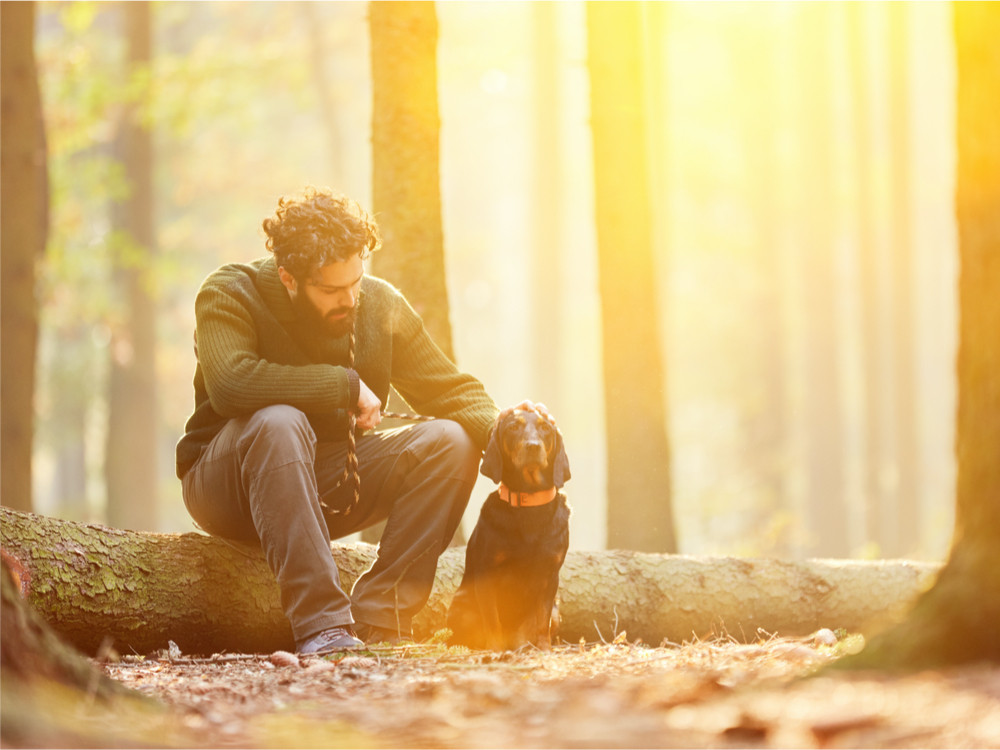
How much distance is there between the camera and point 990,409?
2.99 metres

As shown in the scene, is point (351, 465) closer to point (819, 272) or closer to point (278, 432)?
point (278, 432)

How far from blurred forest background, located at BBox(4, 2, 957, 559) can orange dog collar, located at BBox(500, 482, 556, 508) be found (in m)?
8.79

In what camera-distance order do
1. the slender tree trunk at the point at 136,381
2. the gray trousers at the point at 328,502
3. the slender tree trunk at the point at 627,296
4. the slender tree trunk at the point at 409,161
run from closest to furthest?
the gray trousers at the point at 328,502 < the slender tree trunk at the point at 409,161 < the slender tree trunk at the point at 627,296 < the slender tree trunk at the point at 136,381

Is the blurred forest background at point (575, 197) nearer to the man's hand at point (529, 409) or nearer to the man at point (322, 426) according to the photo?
the man's hand at point (529, 409)

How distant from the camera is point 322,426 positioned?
15.3ft

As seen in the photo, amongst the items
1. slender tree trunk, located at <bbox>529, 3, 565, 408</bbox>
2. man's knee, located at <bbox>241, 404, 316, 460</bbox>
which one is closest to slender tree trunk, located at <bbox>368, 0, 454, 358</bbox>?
man's knee, located at <bbox>241, 404, 316, 460</bbox>

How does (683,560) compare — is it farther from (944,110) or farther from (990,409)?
(944,110)

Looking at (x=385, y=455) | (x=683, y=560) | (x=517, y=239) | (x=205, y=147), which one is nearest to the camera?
(x=385, y=455)

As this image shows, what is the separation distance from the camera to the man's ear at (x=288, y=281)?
176 inches

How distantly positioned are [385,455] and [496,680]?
5.59ft

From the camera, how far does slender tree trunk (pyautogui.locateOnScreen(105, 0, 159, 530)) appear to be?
13.8 metres

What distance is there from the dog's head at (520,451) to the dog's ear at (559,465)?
0.06 metres

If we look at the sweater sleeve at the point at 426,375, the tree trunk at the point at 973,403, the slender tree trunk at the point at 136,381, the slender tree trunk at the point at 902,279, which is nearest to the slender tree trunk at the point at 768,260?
the slender tree trunk at the point at 902,279

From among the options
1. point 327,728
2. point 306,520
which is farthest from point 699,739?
point 306,520
